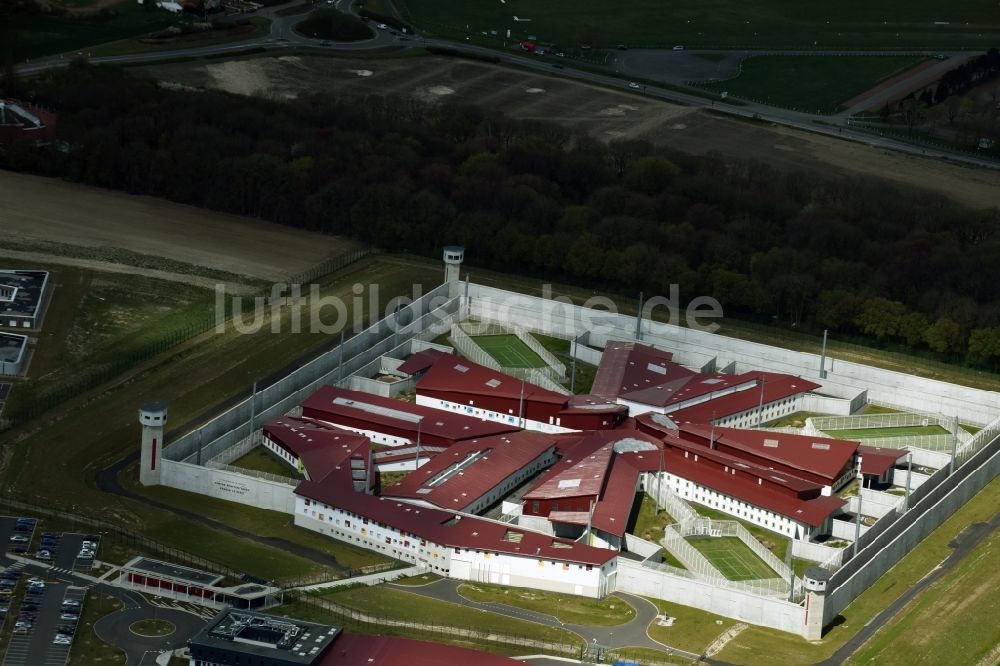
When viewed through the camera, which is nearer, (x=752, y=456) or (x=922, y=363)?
(x=752, y=456)

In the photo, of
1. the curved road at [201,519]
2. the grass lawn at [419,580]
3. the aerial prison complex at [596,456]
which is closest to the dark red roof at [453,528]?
the aerial prison complex at [596,456]

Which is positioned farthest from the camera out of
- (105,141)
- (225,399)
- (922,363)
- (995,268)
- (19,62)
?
(19,62)

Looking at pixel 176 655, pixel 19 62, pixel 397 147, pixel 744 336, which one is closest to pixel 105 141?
pixel 397 147

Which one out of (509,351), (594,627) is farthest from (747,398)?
(594,627)

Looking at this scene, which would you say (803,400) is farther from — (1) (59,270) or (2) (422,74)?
(2) (422,74)

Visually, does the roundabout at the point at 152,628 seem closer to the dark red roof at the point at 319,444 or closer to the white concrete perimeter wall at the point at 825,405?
the dark red roof at the point at 319,444

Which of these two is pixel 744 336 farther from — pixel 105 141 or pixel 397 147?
pixel 105 141

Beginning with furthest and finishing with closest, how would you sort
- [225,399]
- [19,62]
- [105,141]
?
1. [19,62]
2. [105,141]
3. [225,399]
